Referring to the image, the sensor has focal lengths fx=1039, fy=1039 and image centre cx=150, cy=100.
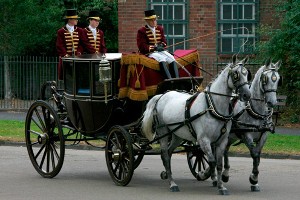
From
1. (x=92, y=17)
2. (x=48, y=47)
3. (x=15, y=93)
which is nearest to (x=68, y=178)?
(x=92, y=17)

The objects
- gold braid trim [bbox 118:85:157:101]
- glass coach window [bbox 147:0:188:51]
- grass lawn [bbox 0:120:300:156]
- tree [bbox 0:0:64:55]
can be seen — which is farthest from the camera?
tree [bbox 0:0:64:55]

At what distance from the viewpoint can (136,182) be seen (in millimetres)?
15414

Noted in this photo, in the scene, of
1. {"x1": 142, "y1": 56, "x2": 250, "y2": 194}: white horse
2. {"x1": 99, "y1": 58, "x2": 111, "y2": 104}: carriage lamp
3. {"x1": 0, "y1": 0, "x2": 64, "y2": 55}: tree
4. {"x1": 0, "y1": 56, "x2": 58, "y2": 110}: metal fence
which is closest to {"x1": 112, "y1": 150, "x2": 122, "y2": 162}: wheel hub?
{"x1": 142, "y1": 56, "x2": 250, "y2": 194}: white horse

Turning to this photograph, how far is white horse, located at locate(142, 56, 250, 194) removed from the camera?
44.6 ft

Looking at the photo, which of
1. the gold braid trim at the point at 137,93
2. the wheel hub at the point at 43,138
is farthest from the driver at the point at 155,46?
the wheel hub at the point at 43,138

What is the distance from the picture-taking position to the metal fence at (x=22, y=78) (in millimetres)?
31547

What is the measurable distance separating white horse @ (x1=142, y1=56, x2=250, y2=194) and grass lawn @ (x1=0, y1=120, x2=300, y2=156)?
5464 millimetres

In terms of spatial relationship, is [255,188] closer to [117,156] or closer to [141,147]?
[141,147]

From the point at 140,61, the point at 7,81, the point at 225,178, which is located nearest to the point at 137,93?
the point at 140,61

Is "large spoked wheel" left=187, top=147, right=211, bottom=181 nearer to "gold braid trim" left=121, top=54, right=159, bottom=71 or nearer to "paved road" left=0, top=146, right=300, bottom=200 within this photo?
"paved road" left=0, top=146, right=300, bottom=200

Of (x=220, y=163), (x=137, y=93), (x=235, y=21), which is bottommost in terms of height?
(x=220, y=163)

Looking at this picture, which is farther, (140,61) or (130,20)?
(130,20)

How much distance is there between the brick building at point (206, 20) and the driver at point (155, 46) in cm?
1334

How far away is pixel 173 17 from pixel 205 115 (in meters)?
16.3
